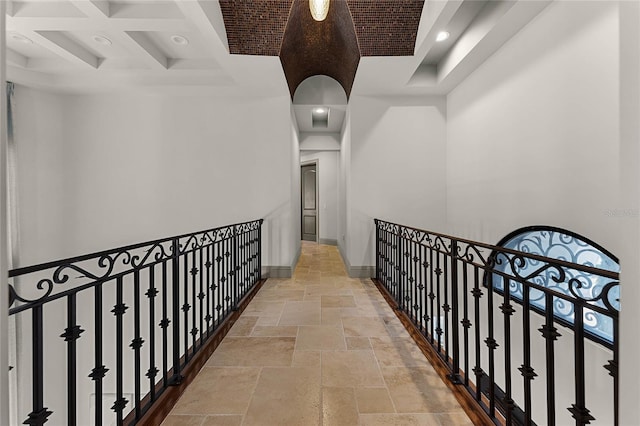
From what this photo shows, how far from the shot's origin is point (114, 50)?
148 inches

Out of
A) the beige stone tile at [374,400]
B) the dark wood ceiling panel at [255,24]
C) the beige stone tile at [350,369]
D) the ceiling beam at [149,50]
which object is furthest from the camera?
the ceiling beam at [149,50]

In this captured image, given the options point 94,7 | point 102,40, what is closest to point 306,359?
point 94,7

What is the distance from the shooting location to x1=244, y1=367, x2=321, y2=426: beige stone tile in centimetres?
148

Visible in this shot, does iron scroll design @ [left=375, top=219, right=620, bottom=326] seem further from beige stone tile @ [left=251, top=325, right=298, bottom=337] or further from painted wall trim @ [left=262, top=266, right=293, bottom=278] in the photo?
painted wall trim @ [left=262, top=266, right=293, bottom=278]

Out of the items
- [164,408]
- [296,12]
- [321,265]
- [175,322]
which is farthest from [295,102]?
[164,408]

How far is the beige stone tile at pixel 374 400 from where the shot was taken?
5.06 feet

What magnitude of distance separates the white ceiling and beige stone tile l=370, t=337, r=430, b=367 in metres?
3.03

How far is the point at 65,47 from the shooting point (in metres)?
3.51

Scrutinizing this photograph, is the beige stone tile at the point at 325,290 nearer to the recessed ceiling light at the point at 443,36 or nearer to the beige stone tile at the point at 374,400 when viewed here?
the beige stone tile at the point at 374,400

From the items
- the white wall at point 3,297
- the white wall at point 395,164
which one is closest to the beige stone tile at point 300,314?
the white wall at point 395,164

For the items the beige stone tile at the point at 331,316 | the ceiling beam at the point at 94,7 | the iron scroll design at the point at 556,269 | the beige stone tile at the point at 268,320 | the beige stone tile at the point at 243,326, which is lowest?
the beige stone tile at the point at 331,316

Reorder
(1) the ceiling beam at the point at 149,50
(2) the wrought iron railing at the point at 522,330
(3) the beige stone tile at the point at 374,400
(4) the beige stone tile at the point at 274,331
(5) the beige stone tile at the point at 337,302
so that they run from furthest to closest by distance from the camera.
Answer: (1) the ceiling beam at the point at 149,50 → (5) the beige stone tile at the point at 337,302 → (4) the beige stone tile at the point at 274,331 → (3) the beige stone tile at the point at 374,400 → (2) the wrought iron railing at the point at 522,330

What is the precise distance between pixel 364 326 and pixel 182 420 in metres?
1.61

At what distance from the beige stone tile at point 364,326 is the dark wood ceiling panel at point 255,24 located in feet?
10.3
